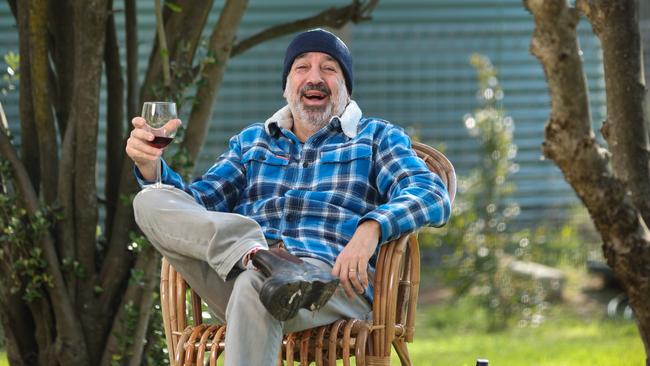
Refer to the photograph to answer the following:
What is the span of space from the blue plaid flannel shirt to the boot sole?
1.17 ft

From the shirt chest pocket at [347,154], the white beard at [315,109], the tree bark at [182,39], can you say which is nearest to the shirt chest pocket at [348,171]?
the shirt chest pocket at [347,154]

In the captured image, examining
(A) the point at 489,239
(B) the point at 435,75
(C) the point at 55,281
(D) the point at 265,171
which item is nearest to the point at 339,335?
(D) the point at 265,171

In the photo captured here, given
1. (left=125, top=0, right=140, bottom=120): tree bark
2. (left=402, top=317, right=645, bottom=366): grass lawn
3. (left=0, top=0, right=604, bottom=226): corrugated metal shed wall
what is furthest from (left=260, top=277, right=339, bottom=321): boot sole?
(left=0, top=0, right=604, bottom=226): corrugated metal shed wall

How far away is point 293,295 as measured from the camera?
2748 mm

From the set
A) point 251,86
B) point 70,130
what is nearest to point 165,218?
point 70,130

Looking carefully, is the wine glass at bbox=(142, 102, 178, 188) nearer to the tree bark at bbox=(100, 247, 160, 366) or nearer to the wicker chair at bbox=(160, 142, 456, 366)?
the wicker chair at bbox=(160, 142, 456, 366)

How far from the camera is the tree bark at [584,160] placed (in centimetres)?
313

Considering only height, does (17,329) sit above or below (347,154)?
below

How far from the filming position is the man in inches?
112

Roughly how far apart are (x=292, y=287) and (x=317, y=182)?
0.70m

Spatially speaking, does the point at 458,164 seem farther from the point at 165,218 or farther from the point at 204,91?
the point at 165,218

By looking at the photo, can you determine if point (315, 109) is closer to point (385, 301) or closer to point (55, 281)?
point (385, 301)

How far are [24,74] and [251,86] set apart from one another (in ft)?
16.7

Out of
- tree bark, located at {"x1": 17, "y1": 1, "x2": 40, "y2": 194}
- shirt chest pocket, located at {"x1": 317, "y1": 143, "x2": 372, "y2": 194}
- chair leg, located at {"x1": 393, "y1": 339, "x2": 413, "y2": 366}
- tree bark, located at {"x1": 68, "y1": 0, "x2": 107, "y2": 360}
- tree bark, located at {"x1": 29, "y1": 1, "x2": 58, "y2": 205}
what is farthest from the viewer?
tree bark, located at {"x1": 17, "y1": 1, "x2": 40, "y2": 194}
